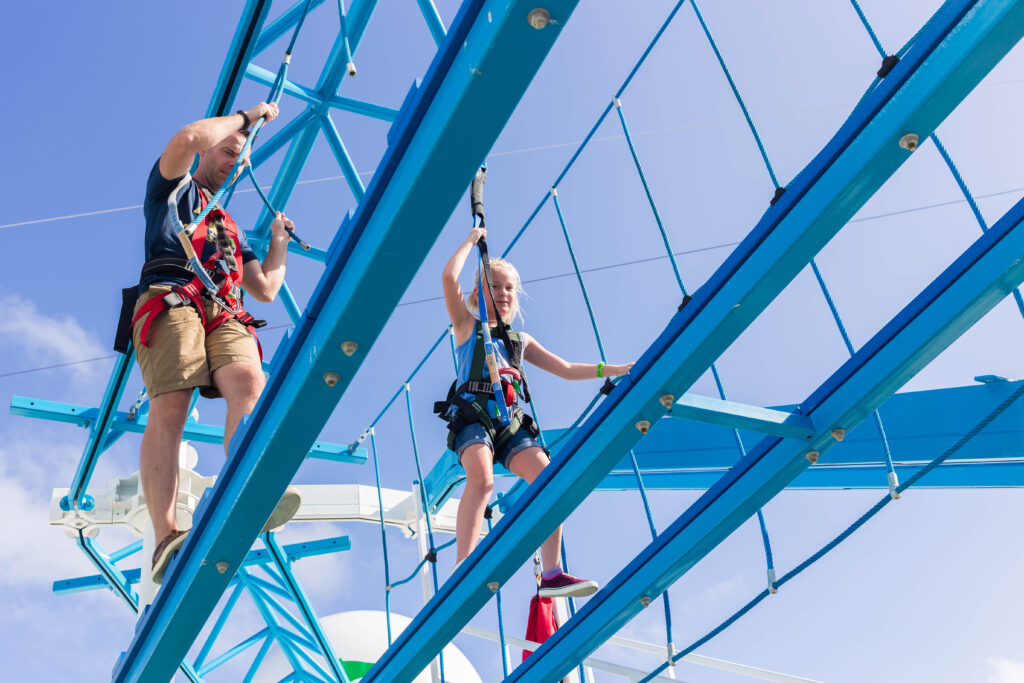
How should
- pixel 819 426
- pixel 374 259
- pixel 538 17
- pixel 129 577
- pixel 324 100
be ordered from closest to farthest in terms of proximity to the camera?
1. pixel 538 17
2. pixel 374 259
3. pixel 819 426
4. pixel 324 100
5. pixel 129 577

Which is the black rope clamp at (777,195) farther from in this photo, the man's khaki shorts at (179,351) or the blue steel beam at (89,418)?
the blue steel beam at (89,418)

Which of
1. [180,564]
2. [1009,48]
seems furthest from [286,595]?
[1009,48]

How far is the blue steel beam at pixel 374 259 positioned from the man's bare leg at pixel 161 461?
0.17 m

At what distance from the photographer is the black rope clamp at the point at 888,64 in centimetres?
264

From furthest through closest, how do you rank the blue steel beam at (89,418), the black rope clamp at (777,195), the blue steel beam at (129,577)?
1. the blue steel beam at (129,577)
2. the blue steel beam at (89,418)
3. the black rope clamp at (777,195)

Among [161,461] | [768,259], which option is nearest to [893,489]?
[768,259]

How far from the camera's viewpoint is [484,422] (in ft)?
14.4

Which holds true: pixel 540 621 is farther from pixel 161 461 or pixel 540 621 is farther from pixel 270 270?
pixel 270 270

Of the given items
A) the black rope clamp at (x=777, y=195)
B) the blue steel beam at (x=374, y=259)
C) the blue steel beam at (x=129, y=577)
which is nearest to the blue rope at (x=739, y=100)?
the black rope clamp at (x=777, y=195)

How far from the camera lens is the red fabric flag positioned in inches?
192

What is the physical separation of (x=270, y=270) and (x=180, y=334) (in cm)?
87

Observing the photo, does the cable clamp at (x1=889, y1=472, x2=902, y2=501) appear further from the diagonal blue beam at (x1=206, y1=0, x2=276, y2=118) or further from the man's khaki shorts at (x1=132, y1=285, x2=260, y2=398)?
the diagonal blue beam at (x1=206, y1=0, x2=276, y2=118)

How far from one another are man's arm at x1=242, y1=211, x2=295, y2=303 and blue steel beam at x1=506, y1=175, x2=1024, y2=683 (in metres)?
2.15

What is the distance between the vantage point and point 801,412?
3406mm
